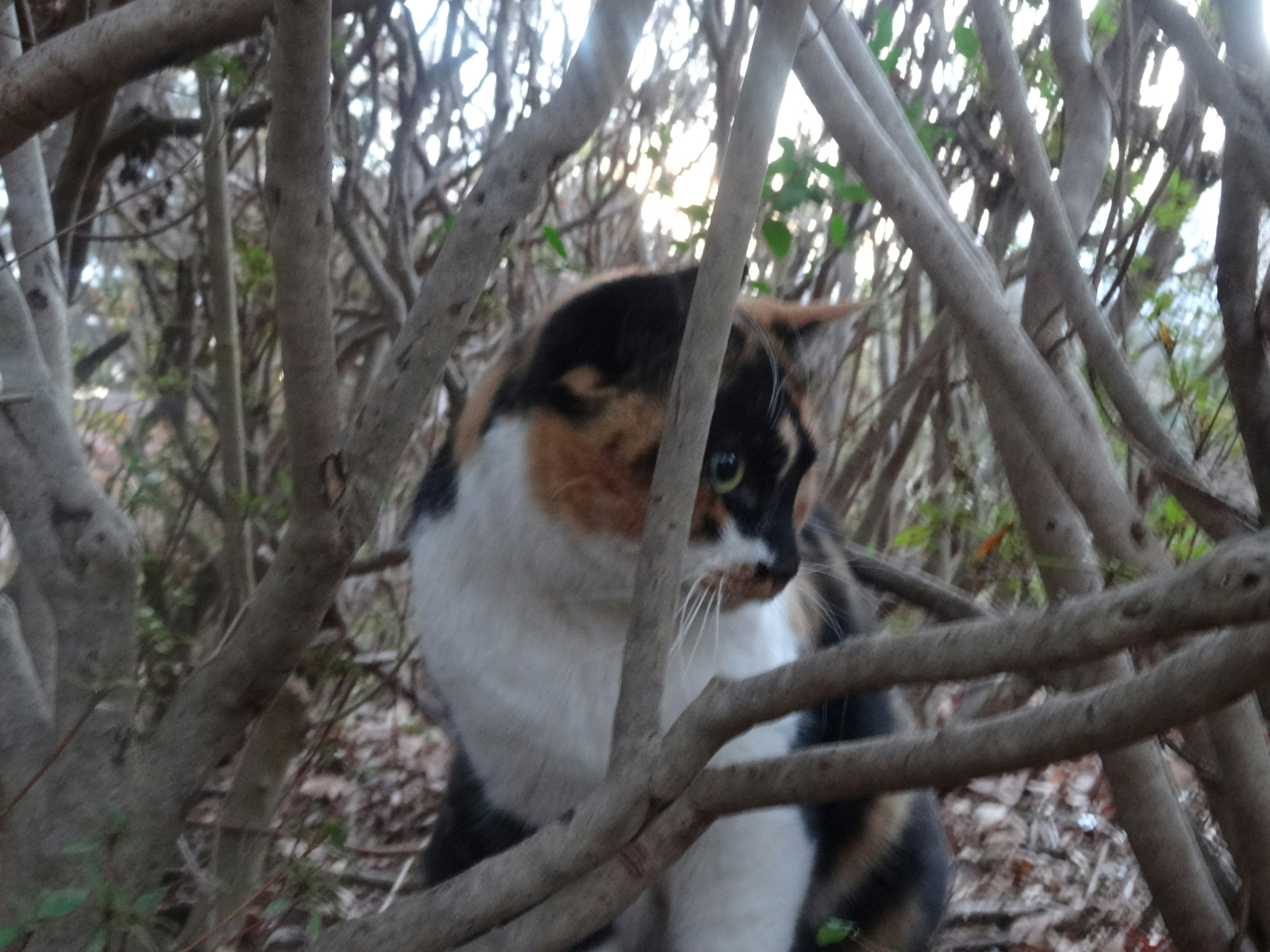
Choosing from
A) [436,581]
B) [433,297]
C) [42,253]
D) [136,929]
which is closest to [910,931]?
[436,581]

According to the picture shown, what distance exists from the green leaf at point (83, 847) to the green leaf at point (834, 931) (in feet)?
3.06

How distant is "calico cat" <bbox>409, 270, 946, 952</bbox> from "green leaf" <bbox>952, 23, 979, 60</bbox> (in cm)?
69

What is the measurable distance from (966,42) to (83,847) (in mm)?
1799

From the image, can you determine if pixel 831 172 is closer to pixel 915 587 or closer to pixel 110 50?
pixel 915 587

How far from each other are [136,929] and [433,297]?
771 mm

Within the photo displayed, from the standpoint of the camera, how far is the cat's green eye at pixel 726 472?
1.52 m

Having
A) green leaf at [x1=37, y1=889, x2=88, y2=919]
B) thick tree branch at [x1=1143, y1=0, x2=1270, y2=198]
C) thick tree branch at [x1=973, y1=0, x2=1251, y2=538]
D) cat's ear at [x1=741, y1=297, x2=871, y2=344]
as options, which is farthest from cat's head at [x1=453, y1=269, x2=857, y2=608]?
green leaf at [x1=37, y1=889, x2=88, y2=919]

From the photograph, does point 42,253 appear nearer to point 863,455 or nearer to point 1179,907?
point 863,455

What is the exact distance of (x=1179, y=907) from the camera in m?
1.44

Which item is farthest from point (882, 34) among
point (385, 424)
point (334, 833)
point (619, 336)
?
point (334, 833)

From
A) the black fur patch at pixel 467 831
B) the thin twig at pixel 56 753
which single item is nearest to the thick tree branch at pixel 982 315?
the black fur patch at pixel 467 831

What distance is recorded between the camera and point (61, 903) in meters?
1.07

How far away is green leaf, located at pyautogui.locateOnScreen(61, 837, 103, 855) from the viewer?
1160 mm

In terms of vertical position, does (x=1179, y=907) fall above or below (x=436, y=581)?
below
